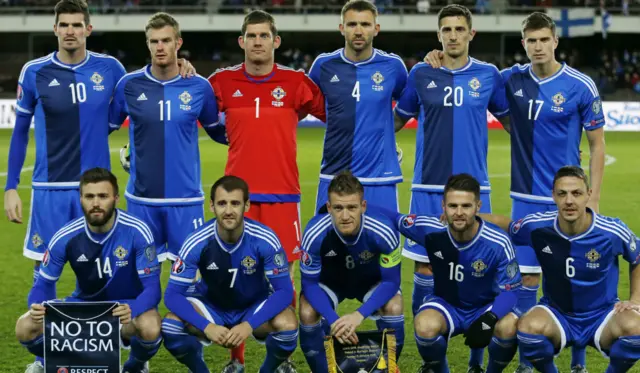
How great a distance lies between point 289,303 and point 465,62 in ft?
6.54

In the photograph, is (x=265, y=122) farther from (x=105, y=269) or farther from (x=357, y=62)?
(x=105, y=269)

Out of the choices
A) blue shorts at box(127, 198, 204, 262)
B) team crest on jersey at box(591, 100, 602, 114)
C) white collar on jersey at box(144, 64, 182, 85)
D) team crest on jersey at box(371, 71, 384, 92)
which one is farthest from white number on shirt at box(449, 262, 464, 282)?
white collar on jersey at box(144, 64, 182, 85)

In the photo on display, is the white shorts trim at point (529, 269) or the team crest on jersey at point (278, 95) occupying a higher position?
the team crest on jersey at point (278, 95)

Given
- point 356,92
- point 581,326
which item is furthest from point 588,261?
point 356,92

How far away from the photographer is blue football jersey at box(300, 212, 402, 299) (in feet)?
18.3

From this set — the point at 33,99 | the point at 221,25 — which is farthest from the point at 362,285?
the point at 221,25

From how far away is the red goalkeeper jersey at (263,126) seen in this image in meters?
6.15

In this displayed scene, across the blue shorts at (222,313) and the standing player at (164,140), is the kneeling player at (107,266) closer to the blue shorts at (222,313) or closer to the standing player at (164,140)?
the blue shorts at (222,313)

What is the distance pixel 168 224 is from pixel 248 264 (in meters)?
0.83

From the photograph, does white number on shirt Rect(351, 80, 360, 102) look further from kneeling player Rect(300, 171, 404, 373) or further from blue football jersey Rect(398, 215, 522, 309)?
blue football jersey Rect(398, 215, 522, 309)

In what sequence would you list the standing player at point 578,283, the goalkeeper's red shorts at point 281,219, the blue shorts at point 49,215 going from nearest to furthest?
the standing player at point 578,283, the blue shorts at point 49,215, the goalkeeper's red shorts at point 281,219

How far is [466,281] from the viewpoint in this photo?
5.54 metres

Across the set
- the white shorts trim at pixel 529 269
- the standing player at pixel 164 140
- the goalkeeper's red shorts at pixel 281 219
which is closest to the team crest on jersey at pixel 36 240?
the standing player at pixel 164 140

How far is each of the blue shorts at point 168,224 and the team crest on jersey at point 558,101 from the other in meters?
2.28
